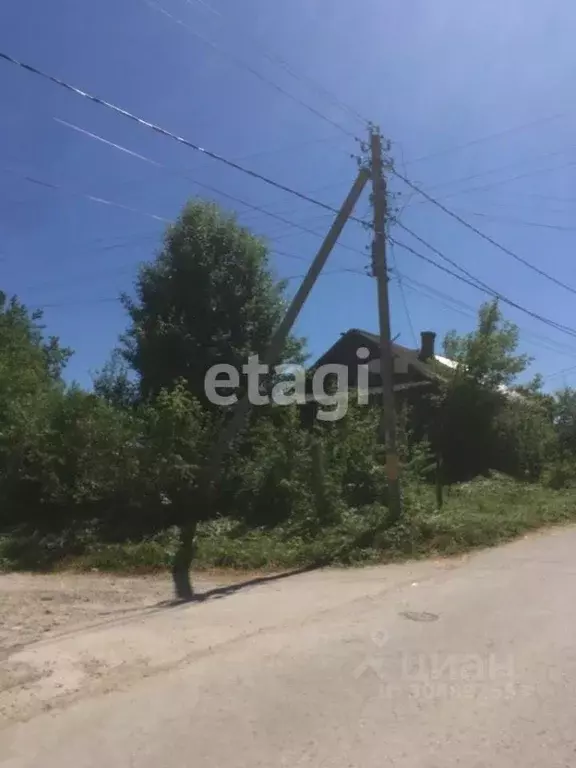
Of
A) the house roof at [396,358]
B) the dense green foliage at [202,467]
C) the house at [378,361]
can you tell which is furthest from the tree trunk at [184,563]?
the house roof at [396,358]

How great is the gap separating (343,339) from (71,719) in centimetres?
3038

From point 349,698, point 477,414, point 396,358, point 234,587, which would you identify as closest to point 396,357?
point 396,358

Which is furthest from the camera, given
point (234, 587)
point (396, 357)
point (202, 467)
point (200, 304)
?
point (396, 357)

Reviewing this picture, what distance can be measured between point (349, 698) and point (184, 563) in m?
7.94

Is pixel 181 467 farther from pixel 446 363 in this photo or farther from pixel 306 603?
pixel 446 363

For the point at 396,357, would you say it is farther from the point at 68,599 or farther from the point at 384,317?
the point at 68,599

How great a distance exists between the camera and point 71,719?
16.2 feet

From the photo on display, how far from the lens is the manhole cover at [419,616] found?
7.57 meters

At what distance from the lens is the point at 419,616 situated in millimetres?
7699

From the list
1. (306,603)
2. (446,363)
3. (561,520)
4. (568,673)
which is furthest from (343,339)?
(568,673)

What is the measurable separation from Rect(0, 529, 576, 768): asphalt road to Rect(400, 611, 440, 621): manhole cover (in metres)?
0.04

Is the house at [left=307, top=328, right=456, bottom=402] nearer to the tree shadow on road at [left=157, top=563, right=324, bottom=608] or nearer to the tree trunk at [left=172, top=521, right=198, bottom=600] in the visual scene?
the tree trunk at [left=172, top=521, right=198, bottom=600]

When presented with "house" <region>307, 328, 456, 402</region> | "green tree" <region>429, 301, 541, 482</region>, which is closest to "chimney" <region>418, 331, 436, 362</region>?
"house" <region>307, 328, 456, 402</region>

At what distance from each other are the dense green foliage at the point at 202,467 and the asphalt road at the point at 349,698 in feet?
16.0
